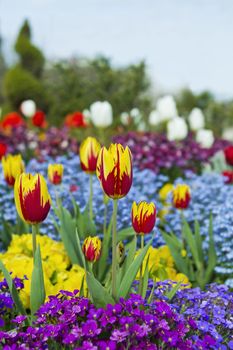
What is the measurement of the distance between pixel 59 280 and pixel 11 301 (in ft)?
1.92

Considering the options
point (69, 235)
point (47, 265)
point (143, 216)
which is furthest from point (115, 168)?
point (69, 235)

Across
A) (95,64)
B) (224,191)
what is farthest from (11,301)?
(95,64)

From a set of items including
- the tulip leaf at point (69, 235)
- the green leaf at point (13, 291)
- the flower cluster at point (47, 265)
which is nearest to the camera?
the green leaf at point (13, 291)

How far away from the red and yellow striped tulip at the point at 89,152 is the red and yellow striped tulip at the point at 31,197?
701 millimetres

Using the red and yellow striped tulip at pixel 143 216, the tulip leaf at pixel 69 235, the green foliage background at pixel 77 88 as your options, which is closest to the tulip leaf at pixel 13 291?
the red and yellow striped tulip at pixel 143 216

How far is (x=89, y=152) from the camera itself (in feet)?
8.70

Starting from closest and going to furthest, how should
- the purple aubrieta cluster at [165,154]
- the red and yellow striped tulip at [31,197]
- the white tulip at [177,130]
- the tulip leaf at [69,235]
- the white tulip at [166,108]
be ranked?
the red and yellow striped tulip at [31,197]
the tulip leaf at [69,235]
the purple aubrieta cluster at [165,154]
the white tulip at [177,130]
the white tulip at [166,108]

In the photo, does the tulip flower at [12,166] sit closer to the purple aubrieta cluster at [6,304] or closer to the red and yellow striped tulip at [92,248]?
the purple aubrieta cluster at [6,304]

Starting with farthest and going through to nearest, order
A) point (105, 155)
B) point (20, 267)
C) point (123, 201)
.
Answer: point (123, 201)
point (20, 267)
point (105, 155)

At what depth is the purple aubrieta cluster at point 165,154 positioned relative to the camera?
17.6ft

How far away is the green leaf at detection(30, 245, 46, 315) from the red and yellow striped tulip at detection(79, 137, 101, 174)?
0.74m

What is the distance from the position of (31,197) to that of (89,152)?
0.79m

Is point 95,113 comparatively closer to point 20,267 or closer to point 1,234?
point 1,234

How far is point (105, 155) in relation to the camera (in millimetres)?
1788
